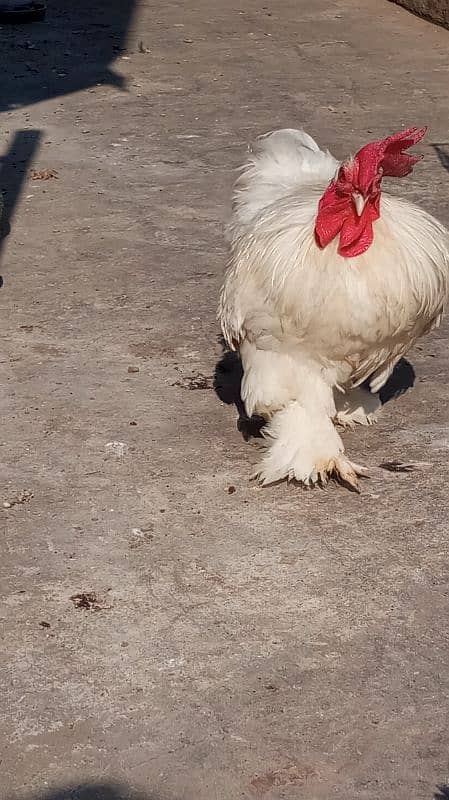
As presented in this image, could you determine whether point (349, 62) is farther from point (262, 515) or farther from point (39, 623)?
point (39, 623)

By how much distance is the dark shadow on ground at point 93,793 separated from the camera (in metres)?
3.87

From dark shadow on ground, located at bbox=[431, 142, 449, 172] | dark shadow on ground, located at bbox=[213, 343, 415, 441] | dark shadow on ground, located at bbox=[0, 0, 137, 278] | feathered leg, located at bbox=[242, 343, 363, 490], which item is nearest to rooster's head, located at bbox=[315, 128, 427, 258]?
feathered leg, located at bbox=[242, 343, 363, 490]

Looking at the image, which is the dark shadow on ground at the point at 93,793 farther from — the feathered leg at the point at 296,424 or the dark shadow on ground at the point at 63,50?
the dark shadow on ground at the point at 63,50

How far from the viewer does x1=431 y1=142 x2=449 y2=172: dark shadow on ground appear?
9141 millimetres

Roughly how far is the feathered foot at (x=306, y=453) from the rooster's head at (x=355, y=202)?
2.70 ft

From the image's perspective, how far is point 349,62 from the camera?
11.4m

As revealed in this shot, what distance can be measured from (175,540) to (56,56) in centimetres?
750

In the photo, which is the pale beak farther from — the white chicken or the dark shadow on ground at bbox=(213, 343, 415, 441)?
the dark shadow on ground at bbox=(213, 343, 415, 441)

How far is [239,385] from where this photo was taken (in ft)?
21.1

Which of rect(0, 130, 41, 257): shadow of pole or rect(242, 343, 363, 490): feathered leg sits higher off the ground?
rect(242, 343, 363, 490): feathered leg

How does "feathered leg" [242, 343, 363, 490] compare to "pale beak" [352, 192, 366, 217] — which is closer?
"pale beak" [352, 192, 366, 217]

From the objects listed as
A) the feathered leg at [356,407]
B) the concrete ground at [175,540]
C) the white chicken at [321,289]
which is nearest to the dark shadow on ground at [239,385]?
the concrete ground at [175,540]

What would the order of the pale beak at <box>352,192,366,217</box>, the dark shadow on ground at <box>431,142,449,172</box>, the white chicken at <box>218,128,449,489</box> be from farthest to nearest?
the dark shadow on ground at <box>431,142,449,172</box>
the white chicken at <box>218,128,449,489</box>
the pale beak at <box>352,192,366,217</box>

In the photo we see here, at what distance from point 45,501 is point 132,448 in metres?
0.58
